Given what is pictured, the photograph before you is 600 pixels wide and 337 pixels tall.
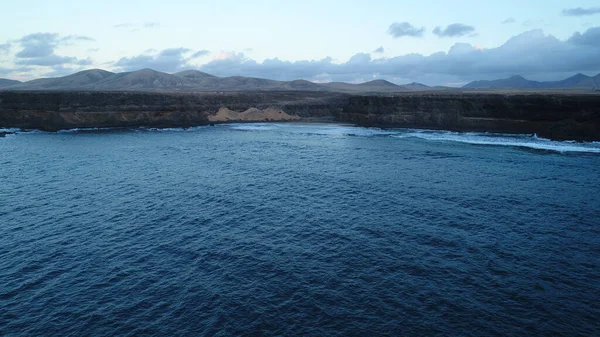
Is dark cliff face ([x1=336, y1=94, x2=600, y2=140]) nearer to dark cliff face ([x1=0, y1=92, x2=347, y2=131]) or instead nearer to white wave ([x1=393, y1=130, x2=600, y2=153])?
white wave ([x1=393, y1=130, x2=600, y2=153])

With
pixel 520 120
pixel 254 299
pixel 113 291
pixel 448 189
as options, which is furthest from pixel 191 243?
pixel 520 120

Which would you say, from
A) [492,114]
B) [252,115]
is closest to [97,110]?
[252,115]

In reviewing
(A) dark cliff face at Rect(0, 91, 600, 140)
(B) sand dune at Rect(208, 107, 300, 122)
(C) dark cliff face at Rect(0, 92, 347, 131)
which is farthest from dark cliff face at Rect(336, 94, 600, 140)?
(C) dark cliff face at Rect(0, 92, 347, 131)

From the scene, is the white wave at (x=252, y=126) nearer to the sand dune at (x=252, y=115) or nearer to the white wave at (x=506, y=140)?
the sand dune at (x=252, y=115)

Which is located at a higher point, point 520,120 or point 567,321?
point 520,120

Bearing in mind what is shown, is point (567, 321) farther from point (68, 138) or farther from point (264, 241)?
point (68, 138)

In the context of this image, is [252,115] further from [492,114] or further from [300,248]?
[300,248]

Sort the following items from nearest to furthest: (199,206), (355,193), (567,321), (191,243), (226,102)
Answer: (567,321), (191,243), (199,206), (355,193), (226,102)
